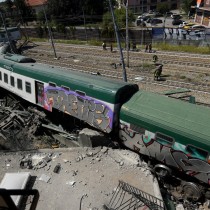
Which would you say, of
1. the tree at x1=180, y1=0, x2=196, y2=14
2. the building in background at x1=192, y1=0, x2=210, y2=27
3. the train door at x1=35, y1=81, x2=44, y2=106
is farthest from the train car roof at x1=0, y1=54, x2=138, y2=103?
the tree at x1=180, y1=0, x2=196, y2=14

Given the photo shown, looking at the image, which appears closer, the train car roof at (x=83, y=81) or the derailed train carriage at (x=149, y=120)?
the derailed train carriage at (x=149, y=120)

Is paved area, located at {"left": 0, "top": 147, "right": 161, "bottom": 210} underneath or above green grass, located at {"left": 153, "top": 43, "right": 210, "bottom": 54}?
underneath

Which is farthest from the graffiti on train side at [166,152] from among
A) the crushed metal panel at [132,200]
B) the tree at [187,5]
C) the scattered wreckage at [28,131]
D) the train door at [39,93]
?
the tree at [187,5]

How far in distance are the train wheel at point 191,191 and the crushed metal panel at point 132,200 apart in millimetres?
2428

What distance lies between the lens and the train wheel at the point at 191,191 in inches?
436

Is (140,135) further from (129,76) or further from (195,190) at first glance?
(129,76)

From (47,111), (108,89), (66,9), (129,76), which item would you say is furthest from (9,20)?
(108,89)

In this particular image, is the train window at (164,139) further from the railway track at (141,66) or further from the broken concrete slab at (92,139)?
the railway track at (141,66)

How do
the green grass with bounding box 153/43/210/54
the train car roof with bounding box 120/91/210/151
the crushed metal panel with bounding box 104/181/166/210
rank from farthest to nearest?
the green grass with bounding box 153/43/210/54
the train car roof with bounding box 120/91/210/151
the crushed metal panel with bounding box 104/181/166/210

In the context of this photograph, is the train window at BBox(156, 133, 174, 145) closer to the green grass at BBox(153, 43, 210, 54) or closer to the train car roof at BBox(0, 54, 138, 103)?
the train car roof at BBox(0, 54, 138, 103)

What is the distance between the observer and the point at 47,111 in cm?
1817

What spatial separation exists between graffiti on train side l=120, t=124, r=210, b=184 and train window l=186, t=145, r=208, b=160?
153 millimetres

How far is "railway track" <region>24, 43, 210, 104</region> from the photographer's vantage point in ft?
76.6

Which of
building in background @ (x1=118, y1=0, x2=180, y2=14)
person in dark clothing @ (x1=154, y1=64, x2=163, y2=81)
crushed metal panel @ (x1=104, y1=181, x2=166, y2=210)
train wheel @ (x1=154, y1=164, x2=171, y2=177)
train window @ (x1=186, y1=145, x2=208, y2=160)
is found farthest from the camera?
building in background @ (x1=118, y1=0, x2=180, y2=14)
